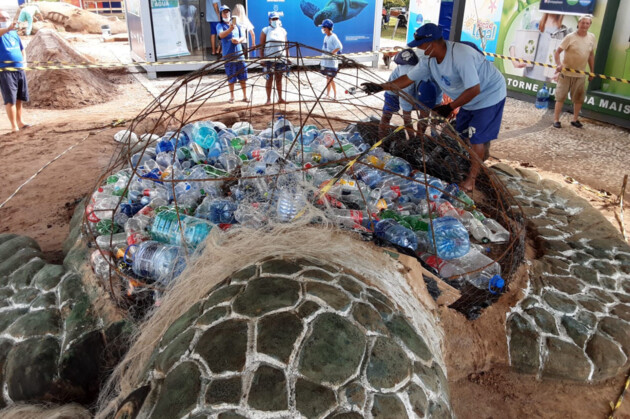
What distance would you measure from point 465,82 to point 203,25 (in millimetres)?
9346

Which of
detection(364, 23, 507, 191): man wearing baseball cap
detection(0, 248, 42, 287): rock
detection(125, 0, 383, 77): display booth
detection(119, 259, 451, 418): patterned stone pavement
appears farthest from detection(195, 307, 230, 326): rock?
detection(125, 0, 383, 77): display booth

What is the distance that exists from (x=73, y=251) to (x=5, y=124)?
5.75m

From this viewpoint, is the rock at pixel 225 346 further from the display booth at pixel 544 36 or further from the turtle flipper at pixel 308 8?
the turtle flipper at pixel 308 8

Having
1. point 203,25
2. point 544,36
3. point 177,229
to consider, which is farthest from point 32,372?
point 203,25

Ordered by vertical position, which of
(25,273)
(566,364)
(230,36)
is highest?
(230,36)

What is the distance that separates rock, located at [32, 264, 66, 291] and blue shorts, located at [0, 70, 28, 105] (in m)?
4.79

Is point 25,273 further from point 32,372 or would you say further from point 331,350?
point 331,350

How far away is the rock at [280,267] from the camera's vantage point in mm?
1816

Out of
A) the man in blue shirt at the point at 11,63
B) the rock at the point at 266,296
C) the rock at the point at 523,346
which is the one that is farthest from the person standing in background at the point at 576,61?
the man in blue shirt at the point at 11,63

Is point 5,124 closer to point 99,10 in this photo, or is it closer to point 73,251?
point 73,251

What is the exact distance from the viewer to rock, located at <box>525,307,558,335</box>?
267 cm

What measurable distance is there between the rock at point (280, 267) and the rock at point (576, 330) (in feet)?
6.04

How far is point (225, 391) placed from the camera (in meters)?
1.39

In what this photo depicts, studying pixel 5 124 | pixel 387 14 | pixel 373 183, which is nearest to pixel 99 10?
pixel 387 14
